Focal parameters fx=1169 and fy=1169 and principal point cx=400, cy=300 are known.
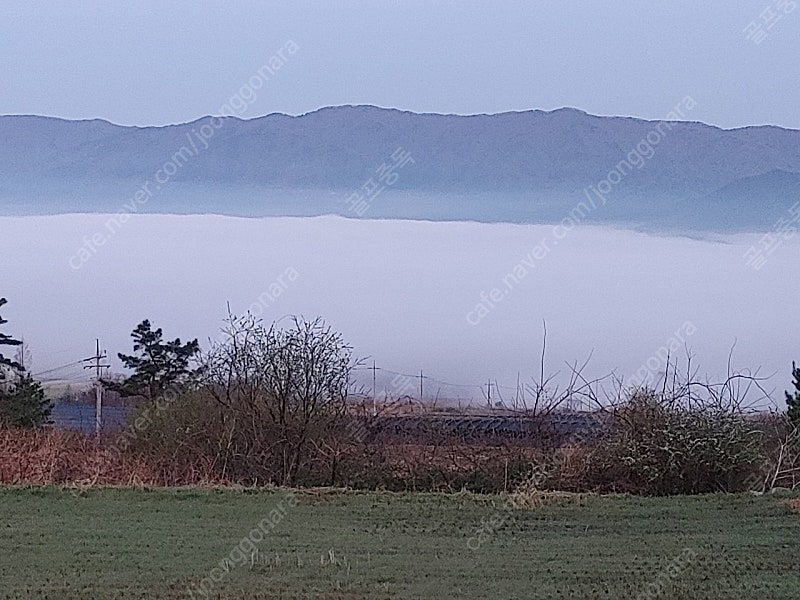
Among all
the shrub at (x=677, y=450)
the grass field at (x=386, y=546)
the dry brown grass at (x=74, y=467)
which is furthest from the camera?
the dry brown grass at (x=74, y=467)

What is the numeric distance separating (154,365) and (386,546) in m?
10.9

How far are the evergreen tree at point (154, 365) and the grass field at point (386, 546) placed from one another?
4846 mm

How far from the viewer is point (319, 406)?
548 inches

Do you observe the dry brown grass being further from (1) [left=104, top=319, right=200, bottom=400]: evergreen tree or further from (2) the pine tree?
(2) the pine tree

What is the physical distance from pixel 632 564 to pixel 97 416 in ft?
35.4

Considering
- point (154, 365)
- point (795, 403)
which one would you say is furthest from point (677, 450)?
point (154, 365)

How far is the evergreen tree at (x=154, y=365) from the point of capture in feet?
52.3

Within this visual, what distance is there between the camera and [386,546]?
8430 mm

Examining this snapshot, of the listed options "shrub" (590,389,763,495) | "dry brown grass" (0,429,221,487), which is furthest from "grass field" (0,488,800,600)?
"dry brown grass" (0,429,221,487)

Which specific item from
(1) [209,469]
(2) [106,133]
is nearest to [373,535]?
(1) [209,469]

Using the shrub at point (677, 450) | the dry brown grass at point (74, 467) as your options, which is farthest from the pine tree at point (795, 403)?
the dry brown grass at point (74, 467)

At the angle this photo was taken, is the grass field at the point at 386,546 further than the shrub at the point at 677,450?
No

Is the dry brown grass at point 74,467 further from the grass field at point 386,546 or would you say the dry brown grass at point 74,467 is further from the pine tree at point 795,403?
the pine tree at point 795,403

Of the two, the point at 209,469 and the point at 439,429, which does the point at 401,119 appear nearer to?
the point at 439,429
